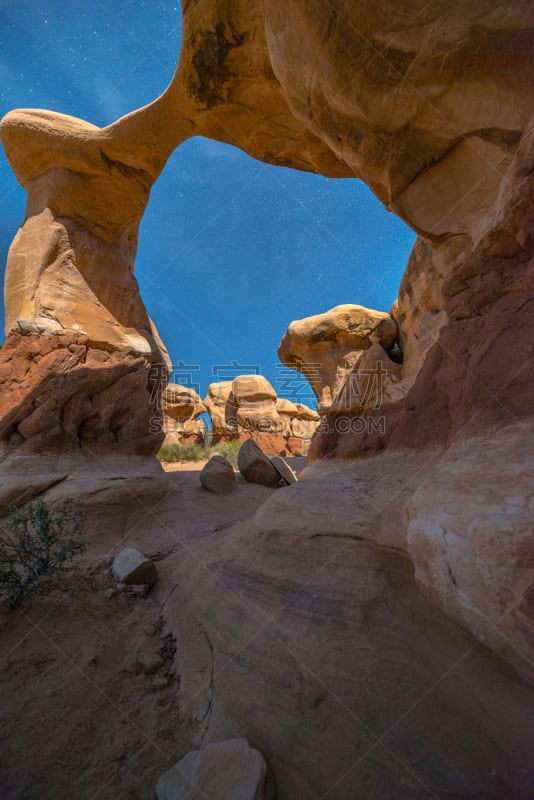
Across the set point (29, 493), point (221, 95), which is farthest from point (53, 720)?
point (221, 95)

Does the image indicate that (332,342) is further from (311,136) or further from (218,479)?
(218,479)

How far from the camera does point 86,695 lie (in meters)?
1.55

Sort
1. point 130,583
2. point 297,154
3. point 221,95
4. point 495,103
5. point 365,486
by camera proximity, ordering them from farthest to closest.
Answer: point 297,154, point 221,95, point 130,583, point 365,486, point 495,103

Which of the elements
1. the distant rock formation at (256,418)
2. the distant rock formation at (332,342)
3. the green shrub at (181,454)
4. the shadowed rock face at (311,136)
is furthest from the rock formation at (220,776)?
the distant rock formation at (256,418)

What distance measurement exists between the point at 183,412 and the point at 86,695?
22503 millimetres

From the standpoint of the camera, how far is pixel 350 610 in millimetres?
1604

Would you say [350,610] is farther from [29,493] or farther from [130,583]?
[29,493]

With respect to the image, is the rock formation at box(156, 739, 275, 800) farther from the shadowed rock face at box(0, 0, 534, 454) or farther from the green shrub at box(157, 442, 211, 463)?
the green shrub at box(157, 442, 211, 463)

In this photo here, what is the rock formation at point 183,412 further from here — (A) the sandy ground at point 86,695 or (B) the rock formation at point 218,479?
(A) the sandy ground at point 86,695

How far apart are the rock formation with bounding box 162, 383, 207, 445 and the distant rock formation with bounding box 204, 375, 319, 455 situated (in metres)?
1.15

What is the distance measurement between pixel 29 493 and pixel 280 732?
12.9ft

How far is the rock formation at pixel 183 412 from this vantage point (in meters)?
21.0

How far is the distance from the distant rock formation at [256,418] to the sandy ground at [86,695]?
15.6m

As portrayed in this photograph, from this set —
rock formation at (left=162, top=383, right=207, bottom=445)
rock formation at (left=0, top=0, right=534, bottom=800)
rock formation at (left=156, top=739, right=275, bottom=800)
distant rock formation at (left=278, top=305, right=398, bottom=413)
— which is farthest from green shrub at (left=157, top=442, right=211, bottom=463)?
rock formation at (left=156, top=739, right=275, bottom=800)
